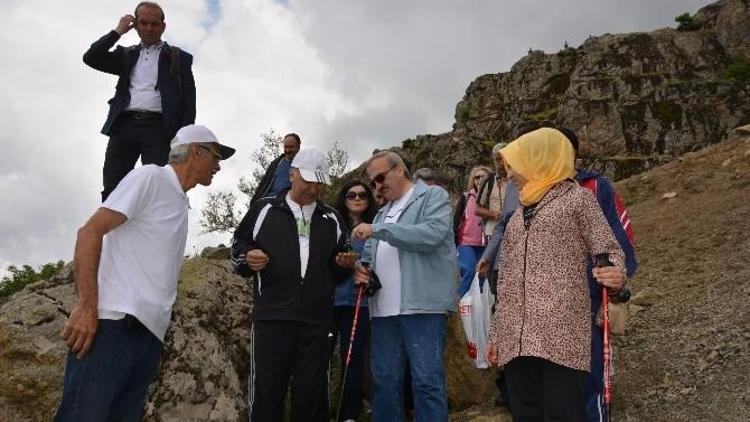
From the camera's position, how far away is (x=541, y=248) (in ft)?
11.3

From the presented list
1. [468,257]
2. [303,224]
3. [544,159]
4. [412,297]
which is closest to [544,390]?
[544,159]

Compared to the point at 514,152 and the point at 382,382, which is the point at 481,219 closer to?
the point at 382,382

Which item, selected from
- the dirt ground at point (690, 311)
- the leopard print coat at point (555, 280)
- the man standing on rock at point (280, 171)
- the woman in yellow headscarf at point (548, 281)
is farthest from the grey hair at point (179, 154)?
the dirt ground at point (690, 311)

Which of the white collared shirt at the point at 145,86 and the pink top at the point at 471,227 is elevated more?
the white collared shirt at the point at 145,86

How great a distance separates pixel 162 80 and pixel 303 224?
1874mm

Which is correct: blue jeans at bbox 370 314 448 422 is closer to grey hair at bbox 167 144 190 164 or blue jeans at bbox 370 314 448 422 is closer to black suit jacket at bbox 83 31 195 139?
grey hair at bbox 167 144 190 164

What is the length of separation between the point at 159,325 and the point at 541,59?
1617 inches

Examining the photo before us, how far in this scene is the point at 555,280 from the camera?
132 inches

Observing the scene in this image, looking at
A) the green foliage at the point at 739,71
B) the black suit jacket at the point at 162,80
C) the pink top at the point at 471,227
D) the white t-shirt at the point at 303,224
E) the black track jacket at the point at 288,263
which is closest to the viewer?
the black track jacket at the point at 288,263

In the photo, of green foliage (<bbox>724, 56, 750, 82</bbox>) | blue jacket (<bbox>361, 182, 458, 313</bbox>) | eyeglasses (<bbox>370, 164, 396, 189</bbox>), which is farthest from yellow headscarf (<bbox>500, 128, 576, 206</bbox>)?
green foliage (<bbox>724, 56, 750, 82</bbox>)

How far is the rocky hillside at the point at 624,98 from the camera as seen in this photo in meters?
29.7

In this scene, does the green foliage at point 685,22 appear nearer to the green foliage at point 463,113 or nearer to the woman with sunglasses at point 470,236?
the green foliage at point 463,113

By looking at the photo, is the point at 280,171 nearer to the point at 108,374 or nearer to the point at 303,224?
the point at 303,224

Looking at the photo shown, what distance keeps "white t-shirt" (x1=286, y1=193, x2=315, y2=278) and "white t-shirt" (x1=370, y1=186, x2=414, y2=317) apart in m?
0.61
